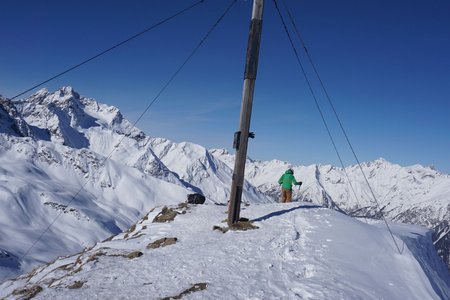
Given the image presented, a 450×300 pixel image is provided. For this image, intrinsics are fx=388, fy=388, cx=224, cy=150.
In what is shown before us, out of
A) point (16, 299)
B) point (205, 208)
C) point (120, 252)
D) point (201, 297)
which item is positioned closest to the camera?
point (201, 297)

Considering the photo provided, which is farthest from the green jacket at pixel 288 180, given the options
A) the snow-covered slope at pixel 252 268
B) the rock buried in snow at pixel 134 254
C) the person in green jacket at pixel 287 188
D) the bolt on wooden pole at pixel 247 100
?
the rock buried in snow at pixel 134 254

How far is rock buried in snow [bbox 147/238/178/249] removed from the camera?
49.8 feet

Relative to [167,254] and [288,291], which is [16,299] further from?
[288,291]

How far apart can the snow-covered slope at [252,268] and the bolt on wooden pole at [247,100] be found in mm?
1611

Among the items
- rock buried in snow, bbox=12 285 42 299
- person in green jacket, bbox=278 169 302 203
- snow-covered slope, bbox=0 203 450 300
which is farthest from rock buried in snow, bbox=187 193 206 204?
rock buried in snow, bbox=12 285 42 299

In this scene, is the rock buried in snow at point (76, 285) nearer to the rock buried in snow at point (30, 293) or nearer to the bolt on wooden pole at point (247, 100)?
the rock buried in snow at point (30, 293)

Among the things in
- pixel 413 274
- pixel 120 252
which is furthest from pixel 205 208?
pixel 413 274

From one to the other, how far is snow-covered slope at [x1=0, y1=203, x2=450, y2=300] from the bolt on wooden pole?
5.28 feet

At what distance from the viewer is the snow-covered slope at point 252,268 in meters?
10.2

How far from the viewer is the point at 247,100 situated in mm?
16703

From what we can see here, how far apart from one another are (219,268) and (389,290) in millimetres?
4869

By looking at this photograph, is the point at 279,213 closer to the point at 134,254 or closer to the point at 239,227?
the point at 239,227

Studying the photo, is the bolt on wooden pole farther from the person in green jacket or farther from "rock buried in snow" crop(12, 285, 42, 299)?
the person in green jacket

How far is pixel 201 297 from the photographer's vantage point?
9648 millimetres
